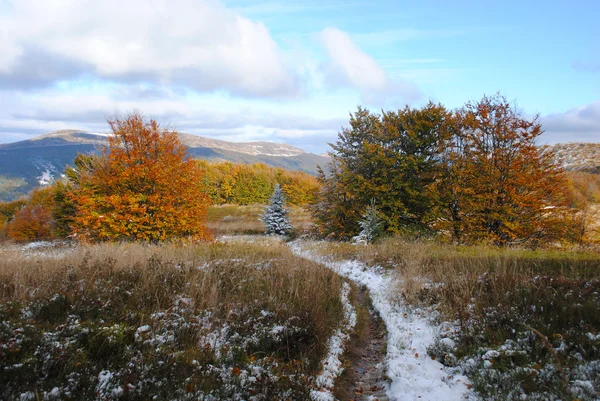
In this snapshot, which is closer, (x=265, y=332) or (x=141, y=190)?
(x=265, y=332)

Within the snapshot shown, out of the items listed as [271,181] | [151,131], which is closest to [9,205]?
[271,181]

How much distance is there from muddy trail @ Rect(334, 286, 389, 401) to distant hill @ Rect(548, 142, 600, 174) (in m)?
63.5

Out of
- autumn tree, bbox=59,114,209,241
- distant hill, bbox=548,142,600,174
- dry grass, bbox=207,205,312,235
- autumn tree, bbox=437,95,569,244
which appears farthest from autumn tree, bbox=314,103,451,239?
distant hill, bbox=548,142,600,174

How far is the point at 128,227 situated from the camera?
1523 centimetres

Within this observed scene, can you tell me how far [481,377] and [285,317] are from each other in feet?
9.26

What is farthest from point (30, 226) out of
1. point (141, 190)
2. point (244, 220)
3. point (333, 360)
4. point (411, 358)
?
point (411, 358)

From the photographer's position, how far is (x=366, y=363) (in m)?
5.14

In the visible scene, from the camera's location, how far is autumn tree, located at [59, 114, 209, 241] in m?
15.0

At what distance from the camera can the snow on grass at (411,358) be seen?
13.1ft

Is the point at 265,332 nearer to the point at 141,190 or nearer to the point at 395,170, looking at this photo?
the point at 141,190

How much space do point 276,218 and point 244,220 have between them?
67.9ft

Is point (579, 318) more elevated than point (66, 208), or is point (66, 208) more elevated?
point (579, 318)

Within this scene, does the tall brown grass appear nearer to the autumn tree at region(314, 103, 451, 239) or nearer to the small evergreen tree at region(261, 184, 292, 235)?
the autumn tree at region(314, 103, 451, 239)

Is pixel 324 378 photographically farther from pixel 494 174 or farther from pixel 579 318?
pixel 494 174
